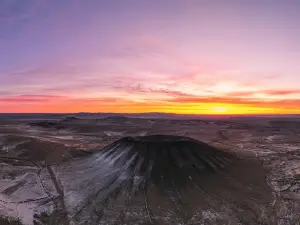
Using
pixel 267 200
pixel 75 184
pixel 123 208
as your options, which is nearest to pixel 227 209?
pixel 267 200

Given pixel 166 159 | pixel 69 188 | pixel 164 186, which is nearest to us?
pixel 164 186

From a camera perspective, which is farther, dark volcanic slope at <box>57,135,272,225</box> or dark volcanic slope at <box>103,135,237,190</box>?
dark volcanic slope at <box>103,135,237,190</box>

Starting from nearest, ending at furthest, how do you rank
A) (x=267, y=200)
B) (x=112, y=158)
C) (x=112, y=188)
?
1. (x=267, y=200)
2. (x=112, y=188)
3. (x=112, y=158)

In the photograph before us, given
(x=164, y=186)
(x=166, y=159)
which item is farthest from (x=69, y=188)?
(x=166, y=159)

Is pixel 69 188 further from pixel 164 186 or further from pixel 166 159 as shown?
pixel 166 159

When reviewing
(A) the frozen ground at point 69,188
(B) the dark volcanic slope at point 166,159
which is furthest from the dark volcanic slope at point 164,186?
(A) the frozen ground at point 69,188

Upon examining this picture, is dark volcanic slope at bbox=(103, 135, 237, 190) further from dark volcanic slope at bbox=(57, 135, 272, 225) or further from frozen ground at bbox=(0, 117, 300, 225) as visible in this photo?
frozen ground at bbox=(0, 117, 300, 225)

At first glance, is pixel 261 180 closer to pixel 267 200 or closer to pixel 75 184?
pixel 267 200

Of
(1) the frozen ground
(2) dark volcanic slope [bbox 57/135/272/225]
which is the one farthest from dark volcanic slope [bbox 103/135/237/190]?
(1) the frozen ground
